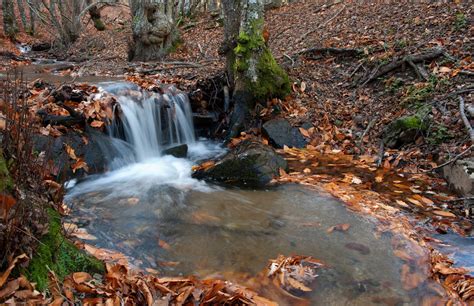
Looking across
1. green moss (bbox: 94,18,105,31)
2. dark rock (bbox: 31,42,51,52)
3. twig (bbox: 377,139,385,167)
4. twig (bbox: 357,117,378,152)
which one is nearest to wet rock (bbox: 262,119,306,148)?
twig (bbox: 357,117,378,152)

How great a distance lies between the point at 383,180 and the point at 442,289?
7.96 ft

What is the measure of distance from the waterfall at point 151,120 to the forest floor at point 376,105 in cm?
60

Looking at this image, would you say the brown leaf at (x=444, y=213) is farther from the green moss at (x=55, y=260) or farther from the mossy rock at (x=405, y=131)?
the green moss at (x=55, y=260)

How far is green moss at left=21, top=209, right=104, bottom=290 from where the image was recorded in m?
2.08

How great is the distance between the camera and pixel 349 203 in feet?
15.4

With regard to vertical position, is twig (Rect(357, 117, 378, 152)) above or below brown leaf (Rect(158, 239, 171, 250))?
above

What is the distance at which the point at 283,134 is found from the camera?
23.2 feet

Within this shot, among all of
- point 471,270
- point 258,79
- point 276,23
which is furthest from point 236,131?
point 276,23

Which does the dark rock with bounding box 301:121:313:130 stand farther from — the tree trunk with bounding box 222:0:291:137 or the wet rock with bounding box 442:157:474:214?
the wet rock with bounding box 442:157:474:214

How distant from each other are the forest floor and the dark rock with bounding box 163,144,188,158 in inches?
52.0

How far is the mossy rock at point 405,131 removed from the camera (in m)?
6.07

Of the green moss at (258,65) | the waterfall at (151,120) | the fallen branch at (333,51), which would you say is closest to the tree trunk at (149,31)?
the fallen branch at (333,51)

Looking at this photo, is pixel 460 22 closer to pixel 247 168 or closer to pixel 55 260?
pixel 247 168

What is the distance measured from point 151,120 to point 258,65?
2335 millimetres
